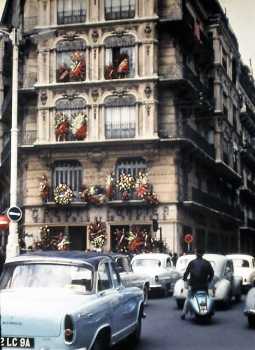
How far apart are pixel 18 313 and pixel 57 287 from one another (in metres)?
1.05

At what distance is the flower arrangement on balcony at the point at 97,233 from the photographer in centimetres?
3597

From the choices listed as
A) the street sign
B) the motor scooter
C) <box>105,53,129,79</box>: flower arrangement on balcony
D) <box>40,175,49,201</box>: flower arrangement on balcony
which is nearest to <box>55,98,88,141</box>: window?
<box>105,53,129,79</box>: flower arrangement on balcony

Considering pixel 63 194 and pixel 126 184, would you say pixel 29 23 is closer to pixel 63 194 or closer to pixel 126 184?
pixel 63 194

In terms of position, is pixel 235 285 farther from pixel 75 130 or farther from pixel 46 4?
pixel 46 4

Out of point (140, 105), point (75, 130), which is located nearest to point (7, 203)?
point (75, 130)

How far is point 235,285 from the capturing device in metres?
20.2

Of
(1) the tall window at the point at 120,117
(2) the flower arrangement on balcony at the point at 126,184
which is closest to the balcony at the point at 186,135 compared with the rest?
(1) the tall window at the point at 120,117

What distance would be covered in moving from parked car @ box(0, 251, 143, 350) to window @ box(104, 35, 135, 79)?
27.0m

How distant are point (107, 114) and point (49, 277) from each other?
2826cm

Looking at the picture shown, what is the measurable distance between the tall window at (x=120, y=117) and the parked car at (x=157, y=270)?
13.8 m

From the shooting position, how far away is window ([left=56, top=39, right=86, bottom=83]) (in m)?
37.5

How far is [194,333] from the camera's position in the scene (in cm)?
1301

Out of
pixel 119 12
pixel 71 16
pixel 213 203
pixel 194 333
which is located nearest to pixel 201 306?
pixel 194 333

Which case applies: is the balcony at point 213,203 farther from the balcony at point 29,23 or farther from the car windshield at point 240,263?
the balcony at point 29,23
